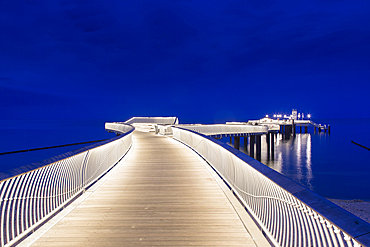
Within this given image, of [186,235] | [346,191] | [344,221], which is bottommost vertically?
[346,191]

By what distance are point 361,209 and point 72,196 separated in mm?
16613

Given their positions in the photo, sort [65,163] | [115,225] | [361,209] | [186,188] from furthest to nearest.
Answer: [361,209], [186,188], [65,163], [115,225]

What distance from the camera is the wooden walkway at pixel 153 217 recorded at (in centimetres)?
374

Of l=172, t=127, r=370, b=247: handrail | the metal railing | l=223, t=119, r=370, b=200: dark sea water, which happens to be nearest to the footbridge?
l=172, t=127, r=370, b=247: handrail

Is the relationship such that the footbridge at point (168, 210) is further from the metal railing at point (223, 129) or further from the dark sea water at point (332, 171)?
the dark sea water at point (332, 171)

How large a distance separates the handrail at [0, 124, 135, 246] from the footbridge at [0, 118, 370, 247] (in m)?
0.02

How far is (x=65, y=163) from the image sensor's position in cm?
515

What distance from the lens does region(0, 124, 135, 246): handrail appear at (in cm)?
342

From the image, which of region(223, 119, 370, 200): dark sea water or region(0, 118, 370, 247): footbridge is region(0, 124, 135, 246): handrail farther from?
region(223, 119, 370, 200): dark sea water

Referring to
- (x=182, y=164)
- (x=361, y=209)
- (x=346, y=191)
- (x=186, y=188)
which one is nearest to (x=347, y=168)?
(x=346, y=191)

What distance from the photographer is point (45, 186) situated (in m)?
5.16

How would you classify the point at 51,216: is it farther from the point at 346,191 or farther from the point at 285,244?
the point at 346,191

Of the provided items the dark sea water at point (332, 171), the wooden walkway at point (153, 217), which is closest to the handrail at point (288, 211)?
the wooden walkway at point (153, 217)

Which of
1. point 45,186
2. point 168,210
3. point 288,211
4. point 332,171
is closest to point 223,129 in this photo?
point 332,171
